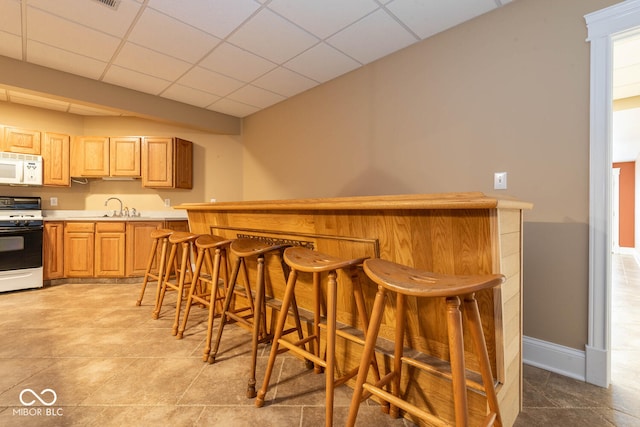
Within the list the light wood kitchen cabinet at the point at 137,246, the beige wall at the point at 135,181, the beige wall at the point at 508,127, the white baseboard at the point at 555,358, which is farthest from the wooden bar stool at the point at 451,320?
the beige wall at the point at 135,181

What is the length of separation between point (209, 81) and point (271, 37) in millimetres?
1240

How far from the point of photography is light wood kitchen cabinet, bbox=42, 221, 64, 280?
12.4 ft

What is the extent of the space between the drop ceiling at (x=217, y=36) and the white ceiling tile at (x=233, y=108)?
0.58m

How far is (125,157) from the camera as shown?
4230mm

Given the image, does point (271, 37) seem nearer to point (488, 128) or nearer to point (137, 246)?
point (488, 128)

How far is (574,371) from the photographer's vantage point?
176 cm

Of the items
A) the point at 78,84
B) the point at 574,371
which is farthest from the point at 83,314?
the point at 574,371

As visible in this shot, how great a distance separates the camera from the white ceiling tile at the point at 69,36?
2.34m

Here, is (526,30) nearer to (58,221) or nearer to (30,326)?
(30,326)

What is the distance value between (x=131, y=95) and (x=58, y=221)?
6.39ft

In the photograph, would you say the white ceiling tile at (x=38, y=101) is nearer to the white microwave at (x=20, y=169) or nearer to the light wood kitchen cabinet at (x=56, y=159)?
the light wood kitchen cabinet at (x=56, y=159)

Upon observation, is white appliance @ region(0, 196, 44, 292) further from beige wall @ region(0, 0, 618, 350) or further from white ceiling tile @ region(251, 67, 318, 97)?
white ceiling tile @ region(251, 67, 318, 97)

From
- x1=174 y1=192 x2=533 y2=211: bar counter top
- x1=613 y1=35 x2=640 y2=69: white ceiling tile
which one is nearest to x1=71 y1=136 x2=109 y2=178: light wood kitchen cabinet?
x1=174 y1=192 x2=533 y2=211: bar counter top

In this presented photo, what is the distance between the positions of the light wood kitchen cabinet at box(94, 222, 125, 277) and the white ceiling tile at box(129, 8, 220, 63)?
95.1 inches
